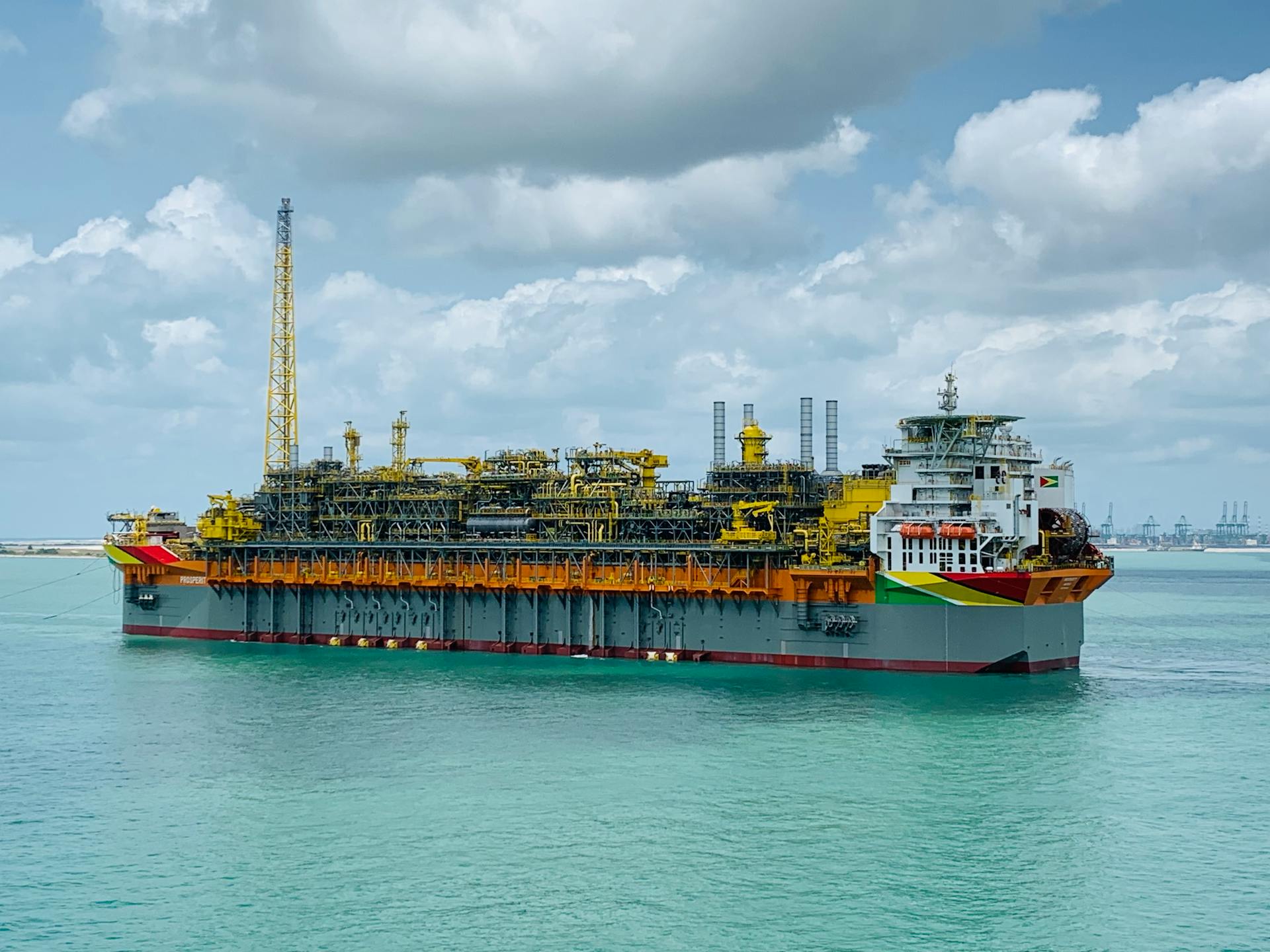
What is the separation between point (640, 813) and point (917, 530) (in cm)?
2565

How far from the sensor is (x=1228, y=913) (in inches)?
1166

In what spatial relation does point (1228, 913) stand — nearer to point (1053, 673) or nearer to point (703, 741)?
point (703, 741)

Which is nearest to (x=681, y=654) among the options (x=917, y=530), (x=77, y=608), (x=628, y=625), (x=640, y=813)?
(x=628, y=625)

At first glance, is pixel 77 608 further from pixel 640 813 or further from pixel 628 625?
pixel 640 813

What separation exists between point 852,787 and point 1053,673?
24.7m

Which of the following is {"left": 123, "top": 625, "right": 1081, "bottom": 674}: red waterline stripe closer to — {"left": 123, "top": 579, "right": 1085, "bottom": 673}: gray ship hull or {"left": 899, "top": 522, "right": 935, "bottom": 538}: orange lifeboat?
{"left": 123, "top": 579, "right": 1085, "bottom": 673}: gray ship hull

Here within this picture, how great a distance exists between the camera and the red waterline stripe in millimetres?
58625

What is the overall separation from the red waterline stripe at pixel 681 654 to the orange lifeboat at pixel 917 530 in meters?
5.31

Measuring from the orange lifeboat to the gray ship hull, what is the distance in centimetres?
305

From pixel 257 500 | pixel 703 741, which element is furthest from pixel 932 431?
pixel 257 500

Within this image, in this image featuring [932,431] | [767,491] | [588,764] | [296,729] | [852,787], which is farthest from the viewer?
[767,491]

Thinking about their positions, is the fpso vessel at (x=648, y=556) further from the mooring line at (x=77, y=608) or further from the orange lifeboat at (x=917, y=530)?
the mooring line at (x=77, y=608)

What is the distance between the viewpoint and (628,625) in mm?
67812


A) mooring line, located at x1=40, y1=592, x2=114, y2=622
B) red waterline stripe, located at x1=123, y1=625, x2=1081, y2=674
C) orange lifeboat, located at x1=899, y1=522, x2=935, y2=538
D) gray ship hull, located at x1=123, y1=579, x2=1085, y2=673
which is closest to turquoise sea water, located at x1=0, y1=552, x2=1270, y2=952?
red waterline stripe, located at x1=123, y1=625, x2=1081, y2=674
